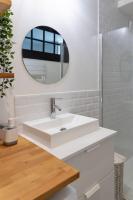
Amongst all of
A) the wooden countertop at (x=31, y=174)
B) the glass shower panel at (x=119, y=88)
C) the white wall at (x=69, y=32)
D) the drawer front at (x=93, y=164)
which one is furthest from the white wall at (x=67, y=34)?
the drawer front at (x=93, y=164)

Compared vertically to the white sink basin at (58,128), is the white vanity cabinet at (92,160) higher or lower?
lower

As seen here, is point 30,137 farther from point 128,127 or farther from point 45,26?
point 128,127

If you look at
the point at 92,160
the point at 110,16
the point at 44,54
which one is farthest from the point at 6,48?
the point at 110,16

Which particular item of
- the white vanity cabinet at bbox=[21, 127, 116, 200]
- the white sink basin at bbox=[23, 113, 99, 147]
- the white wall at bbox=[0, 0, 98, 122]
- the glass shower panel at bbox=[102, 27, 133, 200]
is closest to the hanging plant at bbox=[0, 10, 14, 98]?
the white wall at bbox=[0, 0, 98, 122]

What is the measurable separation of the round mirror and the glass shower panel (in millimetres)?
629

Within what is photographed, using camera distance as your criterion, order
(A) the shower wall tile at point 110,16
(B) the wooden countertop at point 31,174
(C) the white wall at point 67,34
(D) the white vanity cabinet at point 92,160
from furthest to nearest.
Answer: (A) the shower wall tile at point 110,16 < (C) the white wall at point 67,34 < (D) the white vanity cabinet at point 92,160 < (B) the wooden countertop at point 31,174

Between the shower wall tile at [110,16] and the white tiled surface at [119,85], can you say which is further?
the white tiled surface at [119,85]

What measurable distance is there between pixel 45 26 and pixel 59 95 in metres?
0.60

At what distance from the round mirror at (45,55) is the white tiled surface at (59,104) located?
16 cm

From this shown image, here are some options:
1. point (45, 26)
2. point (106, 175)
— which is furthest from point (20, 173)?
point (45, 26)

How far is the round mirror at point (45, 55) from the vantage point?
138 cm

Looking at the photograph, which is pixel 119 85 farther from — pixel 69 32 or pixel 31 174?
pixel 31 174

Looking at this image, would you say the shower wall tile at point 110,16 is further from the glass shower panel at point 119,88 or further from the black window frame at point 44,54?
the black window frame at point 44,54

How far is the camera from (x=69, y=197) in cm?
71
